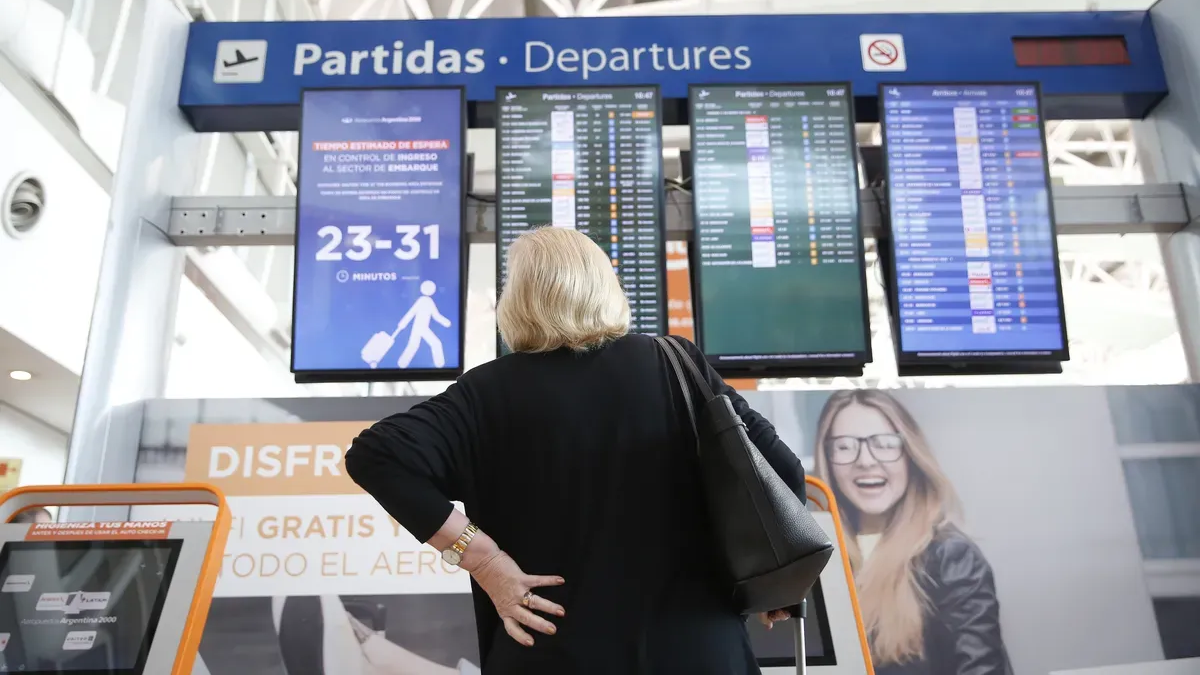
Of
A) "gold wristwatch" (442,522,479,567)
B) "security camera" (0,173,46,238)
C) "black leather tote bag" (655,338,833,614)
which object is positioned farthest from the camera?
"security camera" (0,173,46,238)

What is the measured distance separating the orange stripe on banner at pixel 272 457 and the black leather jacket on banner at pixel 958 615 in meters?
2.45

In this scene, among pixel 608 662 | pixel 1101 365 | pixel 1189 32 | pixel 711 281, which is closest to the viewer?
pixel 608 662

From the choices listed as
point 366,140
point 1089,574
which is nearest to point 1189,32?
point 1089,574

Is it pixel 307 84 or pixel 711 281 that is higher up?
pixel 307 84

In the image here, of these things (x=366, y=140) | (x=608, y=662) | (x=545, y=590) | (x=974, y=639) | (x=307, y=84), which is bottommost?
(x=974, y=639)

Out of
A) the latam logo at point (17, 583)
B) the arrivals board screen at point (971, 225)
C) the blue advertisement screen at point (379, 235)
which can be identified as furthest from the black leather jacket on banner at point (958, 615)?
the latam logo at point (17, 583)

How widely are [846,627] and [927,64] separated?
324cm

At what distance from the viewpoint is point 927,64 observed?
16.3ft

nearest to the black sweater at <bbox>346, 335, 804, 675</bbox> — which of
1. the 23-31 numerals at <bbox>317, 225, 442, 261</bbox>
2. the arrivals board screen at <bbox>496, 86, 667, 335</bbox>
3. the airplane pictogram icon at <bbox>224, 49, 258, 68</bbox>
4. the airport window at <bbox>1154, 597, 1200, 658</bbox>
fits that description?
the arrivals board screen at <bbox>496, 86, 667, 335</bbox>

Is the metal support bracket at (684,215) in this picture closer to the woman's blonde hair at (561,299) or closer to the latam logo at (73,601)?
the latam logo at (73,601)

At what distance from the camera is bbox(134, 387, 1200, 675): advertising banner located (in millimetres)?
3834

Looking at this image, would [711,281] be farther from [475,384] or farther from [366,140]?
[475,384]

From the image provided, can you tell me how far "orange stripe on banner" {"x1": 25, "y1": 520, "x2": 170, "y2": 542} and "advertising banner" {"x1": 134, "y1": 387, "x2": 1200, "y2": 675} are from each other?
4.49 ft

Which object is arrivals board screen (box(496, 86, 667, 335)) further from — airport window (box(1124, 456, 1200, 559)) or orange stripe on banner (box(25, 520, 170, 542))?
airport window (box(1124, 456, 1200, 559))
